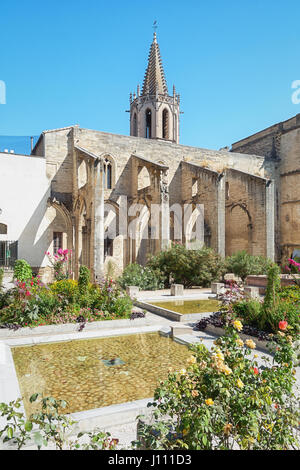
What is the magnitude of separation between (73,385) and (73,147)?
16657 millimetres

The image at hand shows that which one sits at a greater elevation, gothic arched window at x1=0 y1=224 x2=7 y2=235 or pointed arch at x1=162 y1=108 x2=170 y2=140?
pointed arch at x1=162 y1=108 x2=170 y2=140

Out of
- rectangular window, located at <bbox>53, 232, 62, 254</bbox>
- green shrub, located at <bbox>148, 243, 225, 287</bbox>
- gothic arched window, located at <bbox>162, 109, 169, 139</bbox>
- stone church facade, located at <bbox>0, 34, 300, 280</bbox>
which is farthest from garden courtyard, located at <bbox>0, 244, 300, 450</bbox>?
gothic arched window, located at <bbox>162, 109, 169, 139</bbox>

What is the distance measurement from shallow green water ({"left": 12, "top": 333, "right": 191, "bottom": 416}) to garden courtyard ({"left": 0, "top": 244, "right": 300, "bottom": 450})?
18 mm

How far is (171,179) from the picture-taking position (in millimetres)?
22438

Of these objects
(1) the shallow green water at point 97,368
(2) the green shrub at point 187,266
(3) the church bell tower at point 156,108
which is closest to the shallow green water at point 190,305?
(1) the shallow green water at point 97,368

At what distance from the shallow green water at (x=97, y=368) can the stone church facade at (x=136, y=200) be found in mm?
8957

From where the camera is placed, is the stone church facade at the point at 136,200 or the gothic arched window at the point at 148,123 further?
the gothic arched window at the point at 148,123

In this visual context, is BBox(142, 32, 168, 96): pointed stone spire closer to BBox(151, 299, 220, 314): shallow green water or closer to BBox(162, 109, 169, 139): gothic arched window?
BBox(162, 109, 169, 139): gothic arched window

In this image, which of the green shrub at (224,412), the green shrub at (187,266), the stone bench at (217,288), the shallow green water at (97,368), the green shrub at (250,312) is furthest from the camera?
the green shrub at (187,266)

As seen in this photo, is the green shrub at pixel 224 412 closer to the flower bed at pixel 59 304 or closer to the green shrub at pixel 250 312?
the green shrub at pixel 250 312

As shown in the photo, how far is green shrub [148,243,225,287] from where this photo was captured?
50.8 ft

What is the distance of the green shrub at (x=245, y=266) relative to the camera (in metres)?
16.6

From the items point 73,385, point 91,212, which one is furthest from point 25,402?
point 91,212
